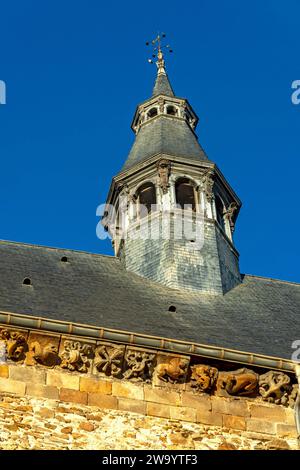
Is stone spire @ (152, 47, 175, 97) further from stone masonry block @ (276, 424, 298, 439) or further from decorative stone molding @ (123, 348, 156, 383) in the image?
stone masonry block @ (276, 424, 298, 439)

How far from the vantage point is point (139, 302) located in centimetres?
1831

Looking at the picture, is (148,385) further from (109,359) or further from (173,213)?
(173,213)

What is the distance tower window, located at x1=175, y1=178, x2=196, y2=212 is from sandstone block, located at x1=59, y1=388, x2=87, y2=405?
8.54 m

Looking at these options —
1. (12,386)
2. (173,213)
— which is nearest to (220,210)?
(173,213)

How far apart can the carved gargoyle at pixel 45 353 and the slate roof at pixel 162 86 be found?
12.5m

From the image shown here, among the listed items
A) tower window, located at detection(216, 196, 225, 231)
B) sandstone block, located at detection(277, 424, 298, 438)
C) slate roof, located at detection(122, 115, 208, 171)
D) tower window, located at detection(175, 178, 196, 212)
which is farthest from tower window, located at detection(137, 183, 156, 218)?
sandstone block, located at detection(277, 424, 298, 438)

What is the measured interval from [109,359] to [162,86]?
44.2 ft

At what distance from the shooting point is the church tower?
20.5m

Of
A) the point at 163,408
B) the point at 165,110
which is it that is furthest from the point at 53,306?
the point at 165,110

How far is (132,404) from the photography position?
14.8 metres

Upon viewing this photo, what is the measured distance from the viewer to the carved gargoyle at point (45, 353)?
1495 centimetres

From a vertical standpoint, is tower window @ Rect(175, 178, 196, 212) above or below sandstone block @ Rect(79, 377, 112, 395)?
above
